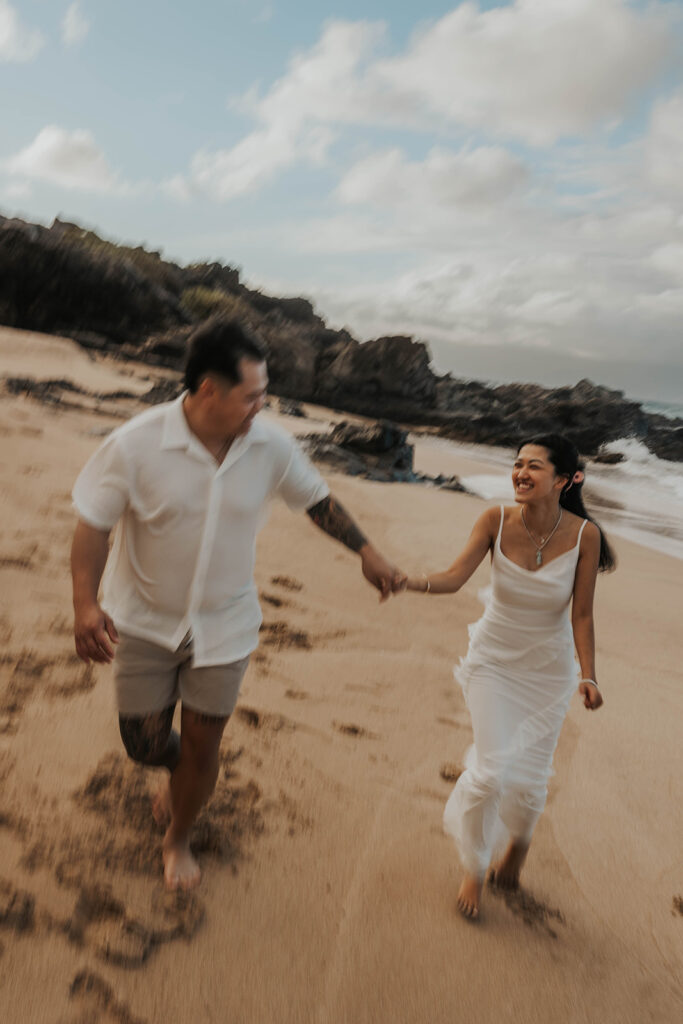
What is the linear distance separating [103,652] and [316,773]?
1634mm

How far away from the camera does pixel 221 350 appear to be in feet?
6.81

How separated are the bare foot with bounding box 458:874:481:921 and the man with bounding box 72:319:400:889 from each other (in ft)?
3.40

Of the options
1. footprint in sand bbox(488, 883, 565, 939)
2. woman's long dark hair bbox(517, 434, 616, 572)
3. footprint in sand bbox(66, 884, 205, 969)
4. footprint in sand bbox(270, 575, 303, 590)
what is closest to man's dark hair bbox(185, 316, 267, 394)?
woman's long dark hair bbox(517, 434, 616, 572)

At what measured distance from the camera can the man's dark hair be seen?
6.80 ft

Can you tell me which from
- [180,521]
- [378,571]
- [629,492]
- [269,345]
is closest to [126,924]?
[180,521]

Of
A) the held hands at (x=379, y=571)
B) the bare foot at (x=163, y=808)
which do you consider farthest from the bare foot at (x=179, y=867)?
the held hands at (x=379, y=571)

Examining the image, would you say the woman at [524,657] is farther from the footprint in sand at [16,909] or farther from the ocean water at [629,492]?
the ocean water at [629,492]

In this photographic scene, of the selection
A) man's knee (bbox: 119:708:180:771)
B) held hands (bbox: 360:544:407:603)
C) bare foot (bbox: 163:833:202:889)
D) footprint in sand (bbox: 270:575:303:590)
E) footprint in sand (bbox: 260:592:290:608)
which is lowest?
bare foot (bbox: 163:833:202:889)

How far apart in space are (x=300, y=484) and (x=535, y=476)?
94 centimetres

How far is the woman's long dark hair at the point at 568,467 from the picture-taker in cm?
273

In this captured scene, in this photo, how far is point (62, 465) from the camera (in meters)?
7.31

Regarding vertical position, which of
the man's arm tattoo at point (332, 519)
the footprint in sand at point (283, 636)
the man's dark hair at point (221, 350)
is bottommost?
the footprint in sand at point (283, 636)

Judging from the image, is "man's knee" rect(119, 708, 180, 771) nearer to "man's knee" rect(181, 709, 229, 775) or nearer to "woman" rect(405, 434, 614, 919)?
"man's knee" rect(181, 709, 229, 775)

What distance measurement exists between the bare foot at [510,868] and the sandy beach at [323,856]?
73 mm
